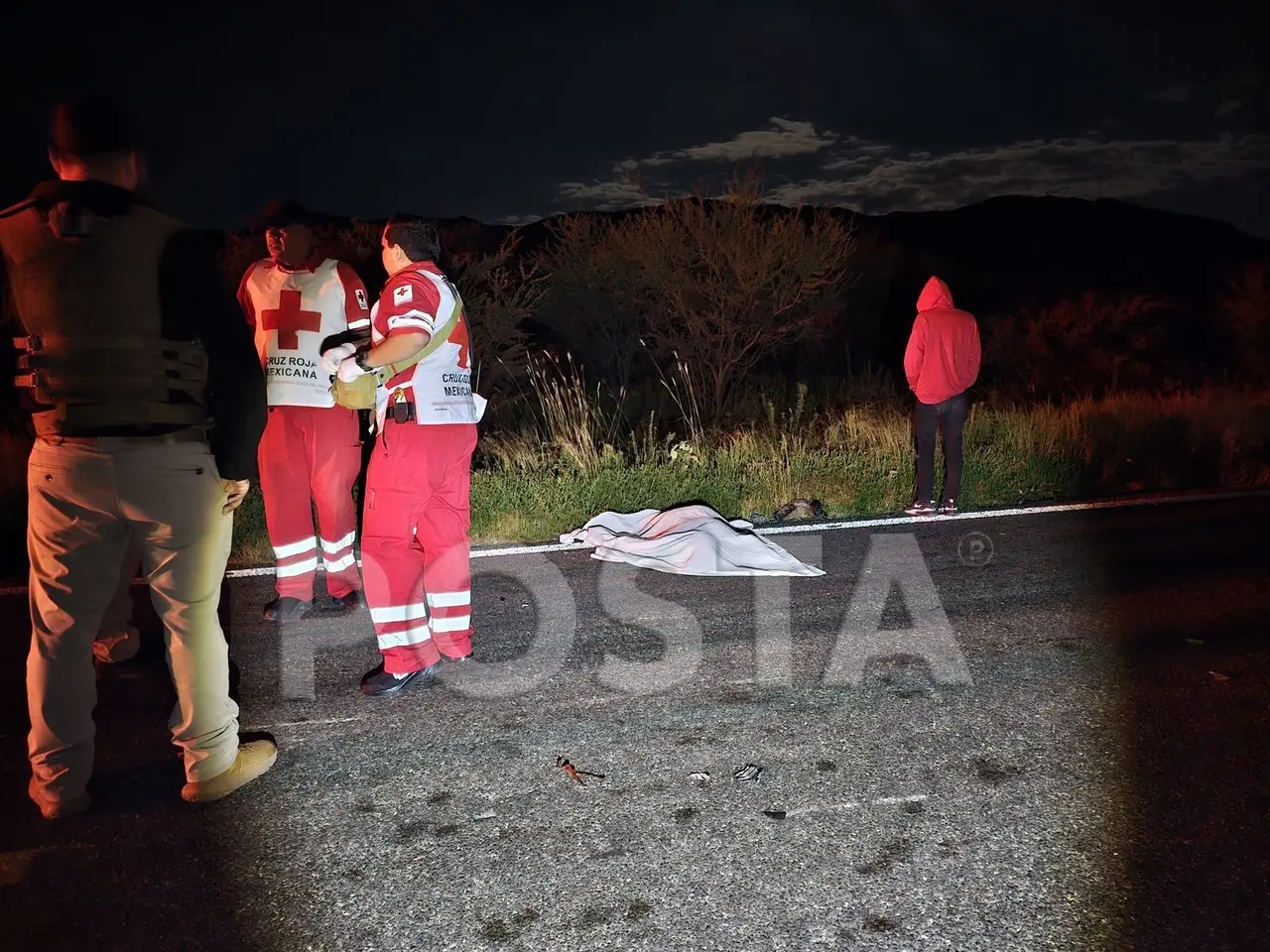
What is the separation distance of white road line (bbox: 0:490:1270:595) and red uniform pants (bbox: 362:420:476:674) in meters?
2.02

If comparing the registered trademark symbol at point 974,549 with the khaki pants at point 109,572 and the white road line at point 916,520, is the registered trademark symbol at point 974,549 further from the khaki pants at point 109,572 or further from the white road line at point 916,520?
the khaki pants at point 109,572

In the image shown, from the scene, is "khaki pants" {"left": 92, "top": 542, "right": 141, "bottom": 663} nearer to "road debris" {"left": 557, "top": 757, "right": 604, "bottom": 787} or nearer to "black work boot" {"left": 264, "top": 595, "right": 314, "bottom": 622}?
"black work boot" {"left": 264, "top": 595, "right": 314, "bottom": 622}

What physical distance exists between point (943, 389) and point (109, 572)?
6.58 meters

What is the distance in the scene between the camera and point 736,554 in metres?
6.02

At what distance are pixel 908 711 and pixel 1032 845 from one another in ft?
3.33

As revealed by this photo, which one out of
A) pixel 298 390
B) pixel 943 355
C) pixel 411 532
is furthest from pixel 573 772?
pixel 943 355

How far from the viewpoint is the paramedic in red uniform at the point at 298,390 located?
5.02m

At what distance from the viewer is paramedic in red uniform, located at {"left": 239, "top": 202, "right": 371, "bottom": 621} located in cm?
502

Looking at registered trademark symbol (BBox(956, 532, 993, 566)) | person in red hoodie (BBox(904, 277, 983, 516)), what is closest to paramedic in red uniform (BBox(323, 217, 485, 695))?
registered trademark symbol (BBox(956, 532, 993, 566))

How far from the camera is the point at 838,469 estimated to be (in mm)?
8523

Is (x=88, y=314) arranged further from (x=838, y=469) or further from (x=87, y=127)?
(x=838, y=469)

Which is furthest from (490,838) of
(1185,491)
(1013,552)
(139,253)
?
(1185,491)

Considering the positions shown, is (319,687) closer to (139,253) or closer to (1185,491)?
(139,253)

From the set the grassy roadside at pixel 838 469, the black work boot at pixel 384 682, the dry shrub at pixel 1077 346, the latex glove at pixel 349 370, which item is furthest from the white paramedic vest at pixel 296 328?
the dry shrub at pixel 1077 346
